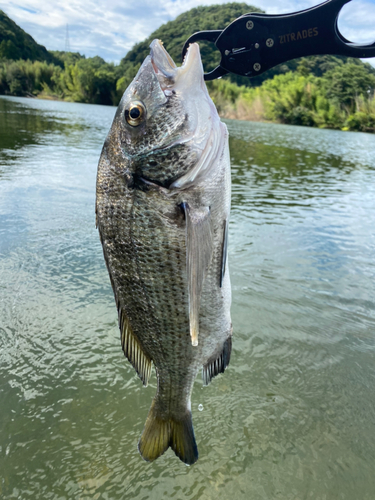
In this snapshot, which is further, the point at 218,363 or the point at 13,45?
the point at 13,45

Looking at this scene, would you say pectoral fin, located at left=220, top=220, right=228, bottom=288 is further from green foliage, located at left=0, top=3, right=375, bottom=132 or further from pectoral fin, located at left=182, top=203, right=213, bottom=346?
green foliage, located at left=0, top=3, right=375, bottom=132

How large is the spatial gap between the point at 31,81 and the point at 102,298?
107m

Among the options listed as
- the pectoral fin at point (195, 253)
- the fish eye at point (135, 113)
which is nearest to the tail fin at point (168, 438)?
the pectoral fin at point (195, 253)

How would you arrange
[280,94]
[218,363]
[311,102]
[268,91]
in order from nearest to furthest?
[218,363]
[311,102]
[280,94]
[268,91]

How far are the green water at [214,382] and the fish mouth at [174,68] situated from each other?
2509mm

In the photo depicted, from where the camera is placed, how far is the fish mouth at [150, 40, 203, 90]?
166cm

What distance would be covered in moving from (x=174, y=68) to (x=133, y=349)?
1.50 meters

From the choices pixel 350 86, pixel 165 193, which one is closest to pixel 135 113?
pixel 165 193

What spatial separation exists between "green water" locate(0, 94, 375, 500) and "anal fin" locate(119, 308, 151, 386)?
977 mm

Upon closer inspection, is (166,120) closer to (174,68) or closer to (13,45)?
(174,68)

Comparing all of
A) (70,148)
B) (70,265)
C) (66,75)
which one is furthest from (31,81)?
(70,265)

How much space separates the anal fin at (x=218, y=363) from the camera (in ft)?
6.84

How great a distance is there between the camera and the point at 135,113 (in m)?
1.70

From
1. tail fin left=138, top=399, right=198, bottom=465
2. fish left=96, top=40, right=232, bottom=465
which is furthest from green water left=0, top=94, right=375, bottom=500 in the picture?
Result: fish left=96, top=40, right=232, bottom=465
